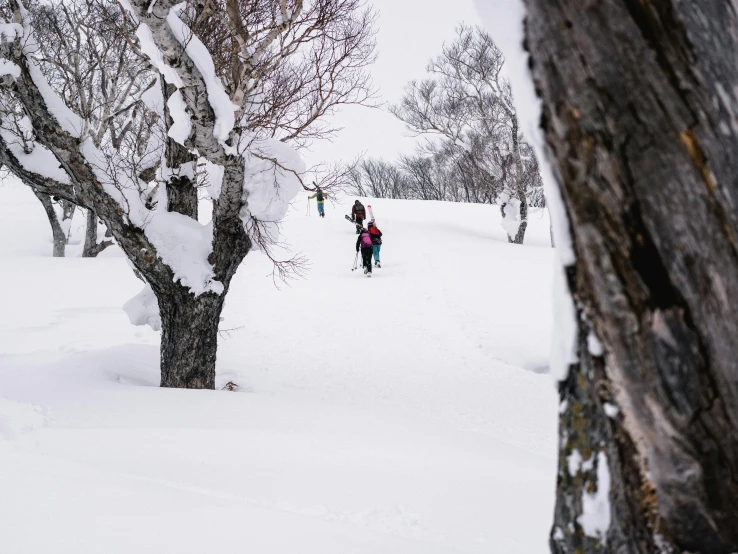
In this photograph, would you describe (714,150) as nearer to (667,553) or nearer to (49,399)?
(667,553)

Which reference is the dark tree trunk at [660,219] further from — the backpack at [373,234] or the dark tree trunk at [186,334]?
the backpack at [373,234]

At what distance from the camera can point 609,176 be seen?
1130 mm

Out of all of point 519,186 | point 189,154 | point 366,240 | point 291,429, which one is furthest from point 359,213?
point 291,429

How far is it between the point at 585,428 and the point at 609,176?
66cm

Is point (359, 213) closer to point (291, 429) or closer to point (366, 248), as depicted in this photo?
point (366, 248)

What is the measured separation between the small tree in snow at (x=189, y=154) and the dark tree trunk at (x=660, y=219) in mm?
4000

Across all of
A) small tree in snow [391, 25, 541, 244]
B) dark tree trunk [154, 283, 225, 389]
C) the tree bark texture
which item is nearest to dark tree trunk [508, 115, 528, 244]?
small tree in snow [391, 25, 541, 244]

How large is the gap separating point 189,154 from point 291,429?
326 cm

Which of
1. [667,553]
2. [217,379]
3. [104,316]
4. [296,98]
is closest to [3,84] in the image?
[296,98]

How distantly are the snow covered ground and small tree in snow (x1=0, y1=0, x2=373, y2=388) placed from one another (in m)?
1.08

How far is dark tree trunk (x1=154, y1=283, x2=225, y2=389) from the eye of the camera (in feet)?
19.2

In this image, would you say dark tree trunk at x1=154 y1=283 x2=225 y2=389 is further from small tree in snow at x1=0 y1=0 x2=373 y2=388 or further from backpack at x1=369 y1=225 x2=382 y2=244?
backpack at x1=369 y1=225 x2=382 y2=244

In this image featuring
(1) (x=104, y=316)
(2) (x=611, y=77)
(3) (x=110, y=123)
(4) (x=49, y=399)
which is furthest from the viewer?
(3) (x=110, y=123)

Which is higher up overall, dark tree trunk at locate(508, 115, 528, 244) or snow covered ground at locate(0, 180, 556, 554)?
dark tree trunk at locate(508, 115, 528, 244)
